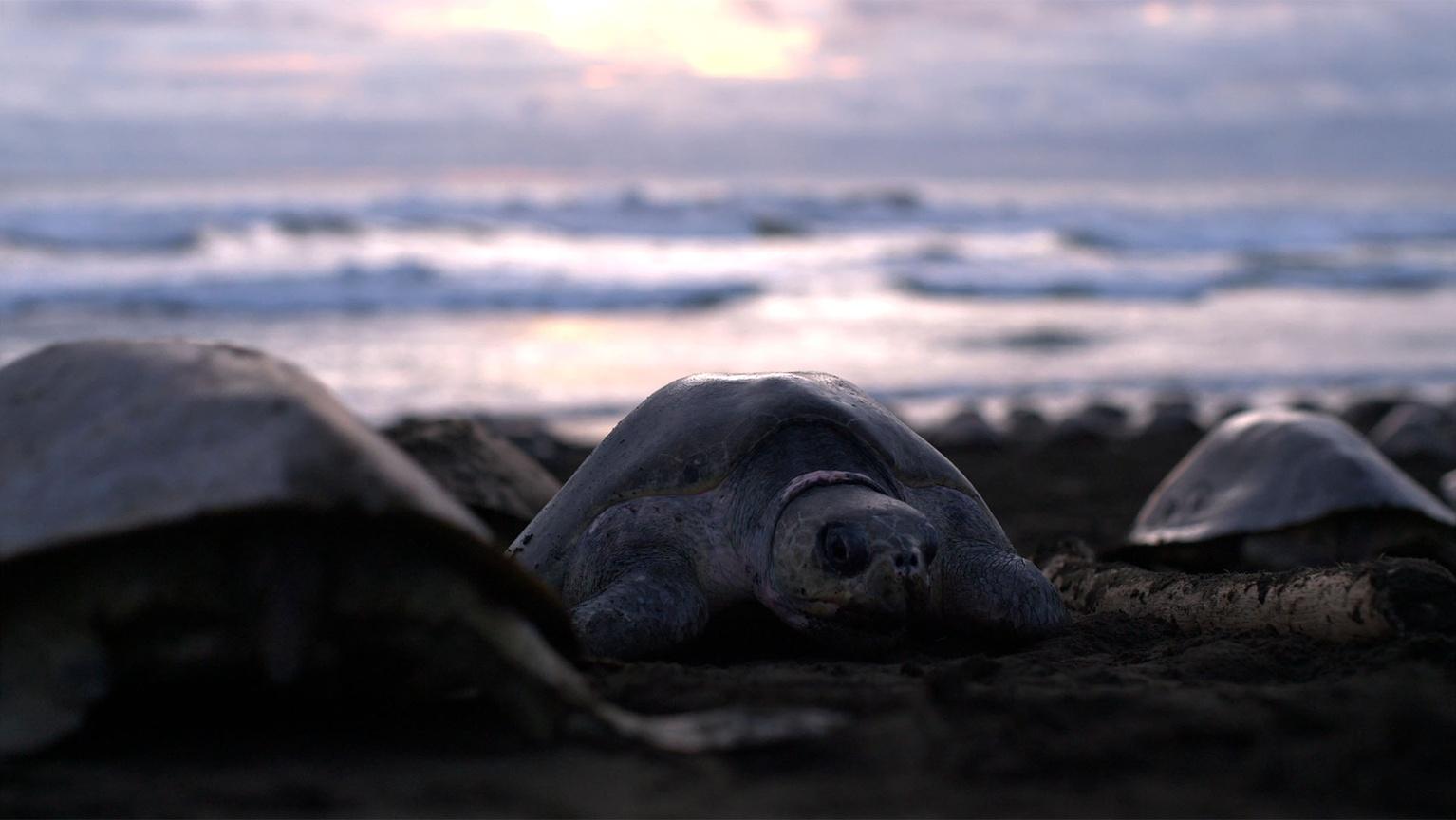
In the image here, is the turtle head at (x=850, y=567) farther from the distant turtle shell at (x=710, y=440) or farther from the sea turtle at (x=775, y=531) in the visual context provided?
the distant turtle shell at (x=710, y=440)

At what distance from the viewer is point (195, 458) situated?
95.7 inches

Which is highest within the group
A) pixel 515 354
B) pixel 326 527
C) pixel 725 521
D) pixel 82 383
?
pixel 82 383

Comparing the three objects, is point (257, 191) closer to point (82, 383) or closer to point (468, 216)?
point (468, 216)

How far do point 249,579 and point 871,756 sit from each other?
116 centimetres

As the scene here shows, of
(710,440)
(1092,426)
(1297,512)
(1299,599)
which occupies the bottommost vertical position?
(1092,426)

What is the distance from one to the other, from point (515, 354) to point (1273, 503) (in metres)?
10.8

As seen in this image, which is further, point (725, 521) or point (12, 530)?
point (725, 521)

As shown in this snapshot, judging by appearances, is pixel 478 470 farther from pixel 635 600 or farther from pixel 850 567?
pixel 850 567

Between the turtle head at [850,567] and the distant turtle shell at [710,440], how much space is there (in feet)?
1.19

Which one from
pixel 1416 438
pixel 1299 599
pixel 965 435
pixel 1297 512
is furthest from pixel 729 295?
pixel 1299 599

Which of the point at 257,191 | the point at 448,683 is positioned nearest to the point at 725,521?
the point at 448,683

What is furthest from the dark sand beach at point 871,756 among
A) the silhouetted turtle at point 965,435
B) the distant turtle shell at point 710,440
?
the silhouetted turtle at point 965,435

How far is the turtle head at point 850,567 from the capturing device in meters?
3.43

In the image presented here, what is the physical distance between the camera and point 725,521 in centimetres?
394
